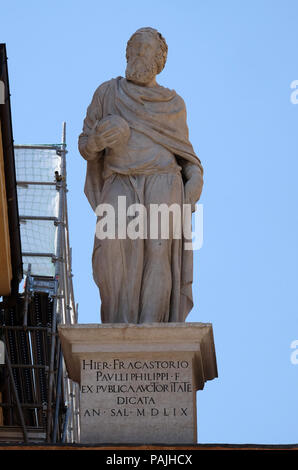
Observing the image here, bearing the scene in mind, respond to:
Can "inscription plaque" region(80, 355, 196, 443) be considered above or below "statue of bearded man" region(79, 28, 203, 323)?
below

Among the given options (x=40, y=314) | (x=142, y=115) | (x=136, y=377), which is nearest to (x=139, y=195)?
(x=142, y=115)

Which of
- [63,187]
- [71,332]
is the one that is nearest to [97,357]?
[71,332]

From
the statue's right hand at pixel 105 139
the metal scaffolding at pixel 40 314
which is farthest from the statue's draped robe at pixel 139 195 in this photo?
the metal scaffolding at pixel 40 314

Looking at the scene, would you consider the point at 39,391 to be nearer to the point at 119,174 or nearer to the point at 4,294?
the point at 4,294

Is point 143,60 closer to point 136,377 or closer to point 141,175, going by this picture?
point 141,175

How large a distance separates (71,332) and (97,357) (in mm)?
347

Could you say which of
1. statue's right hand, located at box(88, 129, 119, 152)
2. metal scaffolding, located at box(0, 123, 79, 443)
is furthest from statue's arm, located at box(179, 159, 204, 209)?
metal scaffolding, located at box(0, 123, 79, 443)

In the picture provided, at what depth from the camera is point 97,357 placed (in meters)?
13.4

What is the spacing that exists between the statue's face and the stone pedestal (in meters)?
2.96

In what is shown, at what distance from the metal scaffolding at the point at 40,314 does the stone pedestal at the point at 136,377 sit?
19.5ft

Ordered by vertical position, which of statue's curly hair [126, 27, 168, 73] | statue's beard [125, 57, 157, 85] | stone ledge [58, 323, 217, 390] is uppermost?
statue's curly hair [126, 27, 168, 73]

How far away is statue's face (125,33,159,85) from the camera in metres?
14.8

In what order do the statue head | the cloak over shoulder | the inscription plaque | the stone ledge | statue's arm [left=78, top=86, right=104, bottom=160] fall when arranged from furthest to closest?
the statue head → the cloak over shoulder → statue's arm [left=78, top=86, right=104, bottom=160] → the stone ledge → the inscription plaque

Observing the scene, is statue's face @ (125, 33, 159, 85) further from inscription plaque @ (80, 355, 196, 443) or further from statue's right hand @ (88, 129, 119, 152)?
inscription plaque @ (80, 355, 196, 443)
